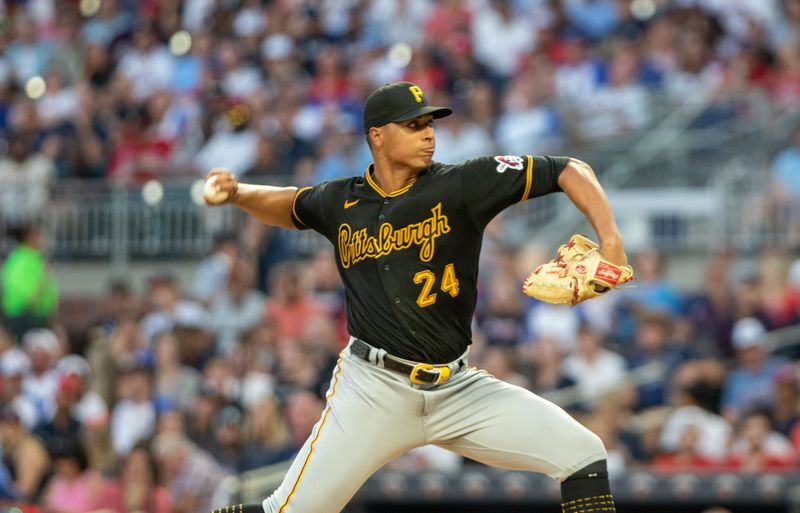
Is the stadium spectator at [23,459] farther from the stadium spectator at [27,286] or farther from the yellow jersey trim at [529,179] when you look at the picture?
the yellow jersey trim at [529,179]

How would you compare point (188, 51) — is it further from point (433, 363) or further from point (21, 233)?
point (433, 363)

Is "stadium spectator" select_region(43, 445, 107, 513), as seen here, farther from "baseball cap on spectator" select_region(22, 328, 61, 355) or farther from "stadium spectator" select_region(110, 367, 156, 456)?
"baseball cap on spectator" select_region(22, 328, 61, 355)

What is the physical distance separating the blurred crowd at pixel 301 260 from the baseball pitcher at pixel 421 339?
12.4ft

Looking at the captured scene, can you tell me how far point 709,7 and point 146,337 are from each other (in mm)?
6289

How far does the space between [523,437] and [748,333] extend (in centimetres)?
525

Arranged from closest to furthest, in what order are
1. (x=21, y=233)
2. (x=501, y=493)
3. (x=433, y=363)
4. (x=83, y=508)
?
(x=433, y=363)
(x=501, y=493)
(x=83, y=508)
(x=21, y=233)

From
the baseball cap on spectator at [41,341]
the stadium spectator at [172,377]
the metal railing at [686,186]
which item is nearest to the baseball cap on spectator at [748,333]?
the metal railing at [686,186]

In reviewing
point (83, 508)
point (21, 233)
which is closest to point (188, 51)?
point (21, 233)

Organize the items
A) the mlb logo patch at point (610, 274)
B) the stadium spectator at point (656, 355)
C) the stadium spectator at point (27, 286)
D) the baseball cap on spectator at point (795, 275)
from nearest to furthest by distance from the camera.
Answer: the mlb logo patch at point (610, 274), the stadium spectator at point (656, 355), the baseball cap on spectator at point (795, 275), the stadium spectator at point (27, 286)

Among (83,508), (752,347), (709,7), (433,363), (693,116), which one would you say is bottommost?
(83,508)

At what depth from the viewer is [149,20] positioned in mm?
16594

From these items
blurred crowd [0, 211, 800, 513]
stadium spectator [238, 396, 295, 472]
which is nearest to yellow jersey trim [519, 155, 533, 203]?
blurred crowd [0, 211, 800, 513]

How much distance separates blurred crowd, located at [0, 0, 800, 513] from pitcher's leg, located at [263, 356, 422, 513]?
3843 mm

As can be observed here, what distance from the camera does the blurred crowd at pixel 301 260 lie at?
10133 mm
